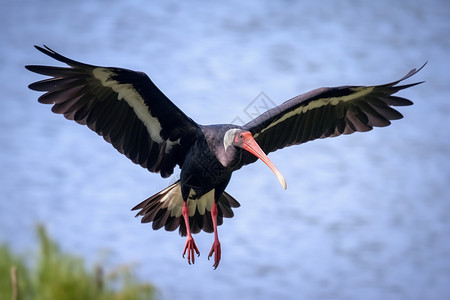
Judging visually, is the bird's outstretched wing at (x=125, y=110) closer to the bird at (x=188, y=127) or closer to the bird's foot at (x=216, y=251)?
the bird at (x=188, y=127)

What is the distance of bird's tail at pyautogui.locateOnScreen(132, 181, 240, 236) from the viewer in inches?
349

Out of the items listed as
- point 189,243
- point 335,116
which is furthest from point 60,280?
point 335,116

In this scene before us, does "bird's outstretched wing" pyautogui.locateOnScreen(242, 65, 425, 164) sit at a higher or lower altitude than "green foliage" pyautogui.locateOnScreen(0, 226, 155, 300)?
higher

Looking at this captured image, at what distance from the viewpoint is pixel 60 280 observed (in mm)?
6828

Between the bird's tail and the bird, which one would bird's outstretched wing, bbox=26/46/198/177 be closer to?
the bird

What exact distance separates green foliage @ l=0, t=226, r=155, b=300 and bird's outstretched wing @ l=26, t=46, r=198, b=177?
1.24m

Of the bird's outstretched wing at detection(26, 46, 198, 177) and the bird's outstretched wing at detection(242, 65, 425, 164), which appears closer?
the bird's outstretched wing at detection(26, 46, 198, 177)

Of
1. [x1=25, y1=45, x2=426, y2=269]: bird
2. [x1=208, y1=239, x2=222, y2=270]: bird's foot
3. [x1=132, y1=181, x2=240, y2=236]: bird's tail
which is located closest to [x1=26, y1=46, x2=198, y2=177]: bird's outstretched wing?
[x1=25, y1=45, x2=426, y2=269]: bird

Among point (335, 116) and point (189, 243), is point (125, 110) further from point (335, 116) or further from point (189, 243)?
point (335, 116)

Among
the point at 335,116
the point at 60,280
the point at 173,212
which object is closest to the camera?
the point at 60,280

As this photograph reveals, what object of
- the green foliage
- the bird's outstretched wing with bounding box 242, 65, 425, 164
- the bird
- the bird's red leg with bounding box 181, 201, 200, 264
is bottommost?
the green foliage

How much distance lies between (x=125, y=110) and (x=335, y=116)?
96.8 inches

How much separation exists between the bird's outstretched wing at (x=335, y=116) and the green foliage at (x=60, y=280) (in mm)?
2620

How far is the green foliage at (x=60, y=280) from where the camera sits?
21.9ft
